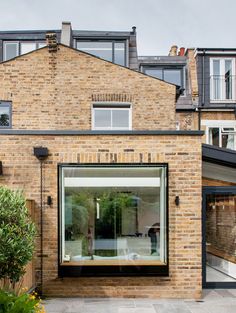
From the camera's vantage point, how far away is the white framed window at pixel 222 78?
1755 centimetres

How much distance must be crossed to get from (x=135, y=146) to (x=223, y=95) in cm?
1077

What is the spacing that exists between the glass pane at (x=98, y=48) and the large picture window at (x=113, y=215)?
331 inches

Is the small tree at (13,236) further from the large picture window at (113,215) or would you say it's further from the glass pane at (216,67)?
the glass pane at (216,67)

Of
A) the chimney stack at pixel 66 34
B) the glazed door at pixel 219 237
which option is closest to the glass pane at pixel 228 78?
the chimney stack at pixel 66 34

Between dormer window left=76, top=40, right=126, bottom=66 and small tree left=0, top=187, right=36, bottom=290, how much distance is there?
1048 centimetres

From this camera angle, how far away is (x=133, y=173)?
8109mm

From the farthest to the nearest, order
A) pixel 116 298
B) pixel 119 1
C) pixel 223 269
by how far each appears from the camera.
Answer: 1. pixel 119 1
2. pixel 223 269
3. pixel 116 298

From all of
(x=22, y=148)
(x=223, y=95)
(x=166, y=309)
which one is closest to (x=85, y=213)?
(x=22, y=148)

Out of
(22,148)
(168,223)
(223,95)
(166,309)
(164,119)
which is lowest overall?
(166,309)

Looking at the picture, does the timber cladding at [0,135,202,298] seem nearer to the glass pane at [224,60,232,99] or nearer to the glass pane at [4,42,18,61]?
the glass pane at [4,42,18,61]

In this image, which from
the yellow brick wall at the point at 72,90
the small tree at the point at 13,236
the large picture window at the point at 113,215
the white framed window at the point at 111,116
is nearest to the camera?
the small tree at the point at 13,236

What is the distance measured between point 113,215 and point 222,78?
457 inches

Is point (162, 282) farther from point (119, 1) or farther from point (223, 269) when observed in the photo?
point (119, 1)

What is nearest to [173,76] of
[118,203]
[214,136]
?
[214,136]
